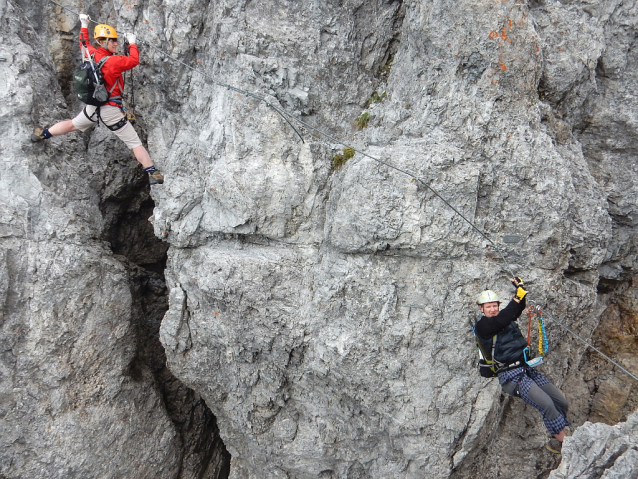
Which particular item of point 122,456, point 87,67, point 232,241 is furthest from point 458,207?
point 122,456

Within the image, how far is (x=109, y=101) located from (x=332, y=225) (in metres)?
3.87

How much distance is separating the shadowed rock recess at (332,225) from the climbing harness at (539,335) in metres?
0.24

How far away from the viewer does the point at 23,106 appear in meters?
6.71

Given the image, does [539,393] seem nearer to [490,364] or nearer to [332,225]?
[490,364]

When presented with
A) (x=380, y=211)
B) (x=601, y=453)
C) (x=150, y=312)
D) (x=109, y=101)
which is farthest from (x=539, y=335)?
(x=109, y=101)

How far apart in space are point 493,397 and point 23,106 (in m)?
8.11

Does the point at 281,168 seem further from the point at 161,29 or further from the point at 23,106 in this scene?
the point at 23,106

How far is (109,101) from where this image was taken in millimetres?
6719

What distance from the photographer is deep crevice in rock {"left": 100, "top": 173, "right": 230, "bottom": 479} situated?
27.2 feet

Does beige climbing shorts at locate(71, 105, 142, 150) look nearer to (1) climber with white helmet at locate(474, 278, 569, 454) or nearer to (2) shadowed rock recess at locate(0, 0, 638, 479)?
(2) shadowed rock recess at locate(0, 0, 638, 479)

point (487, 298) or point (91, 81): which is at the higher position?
point (91, 81)

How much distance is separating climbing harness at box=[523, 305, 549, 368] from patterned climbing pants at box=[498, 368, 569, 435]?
0.57ft

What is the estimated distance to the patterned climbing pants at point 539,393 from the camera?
5.46m

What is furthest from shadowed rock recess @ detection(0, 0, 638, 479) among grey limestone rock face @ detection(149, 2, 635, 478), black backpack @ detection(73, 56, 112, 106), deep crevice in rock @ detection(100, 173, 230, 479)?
black backpack @ detection(73, 56, 112, 106)
